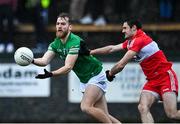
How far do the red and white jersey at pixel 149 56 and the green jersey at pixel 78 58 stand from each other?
2.14ft

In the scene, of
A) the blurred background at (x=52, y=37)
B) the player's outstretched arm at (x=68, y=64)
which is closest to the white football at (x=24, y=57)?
the player's outstretched arm at (x=68, y=64)

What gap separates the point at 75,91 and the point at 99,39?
6.02 feet

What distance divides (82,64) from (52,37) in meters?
5.25

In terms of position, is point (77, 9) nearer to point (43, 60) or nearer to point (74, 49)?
point (43, 60)

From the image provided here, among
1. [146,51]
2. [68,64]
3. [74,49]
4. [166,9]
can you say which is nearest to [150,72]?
[146,51]

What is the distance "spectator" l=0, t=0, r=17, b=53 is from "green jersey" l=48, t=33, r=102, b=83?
4575mm

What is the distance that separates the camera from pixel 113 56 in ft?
56.7

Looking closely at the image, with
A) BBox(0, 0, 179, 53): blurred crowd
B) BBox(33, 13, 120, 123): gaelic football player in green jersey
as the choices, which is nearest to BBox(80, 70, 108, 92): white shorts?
BBox(33, 13, 120, 123): gaelic football player in green jersey

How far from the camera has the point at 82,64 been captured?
1324cm

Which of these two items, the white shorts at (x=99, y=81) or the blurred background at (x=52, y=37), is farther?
the blurred background at (x=52, y=37)

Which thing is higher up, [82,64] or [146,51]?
[146,51]

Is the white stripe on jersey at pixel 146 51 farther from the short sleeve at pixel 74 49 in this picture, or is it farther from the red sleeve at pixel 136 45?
the short sleeve at pixel 74 49

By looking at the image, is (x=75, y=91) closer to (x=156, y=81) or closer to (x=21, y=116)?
(x=21, y=116)

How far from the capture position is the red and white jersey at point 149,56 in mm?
13266
